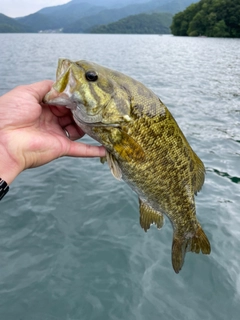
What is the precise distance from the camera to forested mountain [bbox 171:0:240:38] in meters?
90.6

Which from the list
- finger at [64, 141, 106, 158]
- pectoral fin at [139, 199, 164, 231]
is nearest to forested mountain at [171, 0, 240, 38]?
pectoral fin at [139, 199, 164, 231]

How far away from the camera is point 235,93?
18.9 m

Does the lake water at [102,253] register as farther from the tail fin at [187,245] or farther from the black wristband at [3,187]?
the black wristband at [3,187]

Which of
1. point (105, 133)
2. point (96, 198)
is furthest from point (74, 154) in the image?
point (96, 198)

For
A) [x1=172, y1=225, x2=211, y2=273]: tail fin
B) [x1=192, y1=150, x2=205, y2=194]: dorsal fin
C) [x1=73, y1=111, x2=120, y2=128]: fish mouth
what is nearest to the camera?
[x1=73, y1=111, x2=120, y2=128]: fish mouth

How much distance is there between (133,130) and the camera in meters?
3.17

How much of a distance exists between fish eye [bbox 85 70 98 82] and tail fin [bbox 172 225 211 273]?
6.87 feet

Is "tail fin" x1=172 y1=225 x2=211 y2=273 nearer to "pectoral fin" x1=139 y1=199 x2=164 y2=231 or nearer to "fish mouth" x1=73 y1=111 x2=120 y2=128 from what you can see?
"pectoral fin" x1=139 y1=199 x2=164 y2=231

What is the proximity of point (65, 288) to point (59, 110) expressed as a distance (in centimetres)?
290

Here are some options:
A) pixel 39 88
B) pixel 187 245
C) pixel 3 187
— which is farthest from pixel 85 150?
pixel 187 245

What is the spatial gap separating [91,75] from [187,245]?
2323 millimetres

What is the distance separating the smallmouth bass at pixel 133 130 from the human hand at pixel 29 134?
14.1 inches

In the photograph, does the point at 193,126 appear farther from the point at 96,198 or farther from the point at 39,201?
the point at 39,201

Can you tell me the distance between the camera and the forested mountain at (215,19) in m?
90.6
